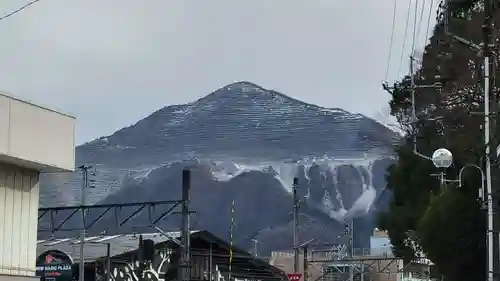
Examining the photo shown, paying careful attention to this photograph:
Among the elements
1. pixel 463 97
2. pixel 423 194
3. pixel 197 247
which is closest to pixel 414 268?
pixel 197 247

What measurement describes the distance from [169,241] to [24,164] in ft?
128

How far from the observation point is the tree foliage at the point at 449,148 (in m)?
30.5

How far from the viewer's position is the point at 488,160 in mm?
21203

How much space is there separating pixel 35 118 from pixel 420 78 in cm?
2391

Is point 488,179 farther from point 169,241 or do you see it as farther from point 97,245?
point 97,245

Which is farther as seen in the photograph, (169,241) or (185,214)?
(169,241)

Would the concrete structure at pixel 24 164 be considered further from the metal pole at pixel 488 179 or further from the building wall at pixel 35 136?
the metal pole at pixel 488 179

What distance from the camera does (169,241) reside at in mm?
55281

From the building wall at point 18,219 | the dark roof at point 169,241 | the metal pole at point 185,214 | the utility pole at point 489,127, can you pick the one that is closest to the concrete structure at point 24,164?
the building wall at point 18,219

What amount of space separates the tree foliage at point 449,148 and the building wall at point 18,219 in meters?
12.3

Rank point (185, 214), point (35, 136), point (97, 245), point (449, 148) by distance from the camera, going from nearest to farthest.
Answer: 1. point (35, 136)
2. point (449, 148)
3. point (185, 214)
4. point (97, 245)

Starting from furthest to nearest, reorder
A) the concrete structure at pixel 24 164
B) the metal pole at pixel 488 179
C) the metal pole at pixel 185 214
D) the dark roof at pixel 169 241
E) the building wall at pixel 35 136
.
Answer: the dark roof at pixel 169 241, the metal pole at pixel 185 214, the metal pole at pixel 488 179, the concrete structure at pixel 24 164, the building wall at pixel 35 136

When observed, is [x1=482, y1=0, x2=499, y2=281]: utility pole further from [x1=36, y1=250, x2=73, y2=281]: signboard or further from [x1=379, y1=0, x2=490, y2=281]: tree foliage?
[x1=36, y1=250, x2=73, y2=281]: signboard

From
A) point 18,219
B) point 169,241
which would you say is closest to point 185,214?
point 169,241
